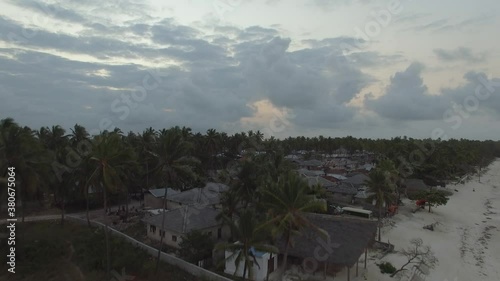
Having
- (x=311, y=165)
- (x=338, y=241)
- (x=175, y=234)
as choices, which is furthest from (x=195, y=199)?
(x=311, y=165)

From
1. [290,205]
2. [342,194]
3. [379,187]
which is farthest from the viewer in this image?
[342,194]

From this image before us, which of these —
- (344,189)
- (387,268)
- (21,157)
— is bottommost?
(387,268)

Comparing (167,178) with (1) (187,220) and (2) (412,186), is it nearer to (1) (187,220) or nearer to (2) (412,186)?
(1) (187,220)

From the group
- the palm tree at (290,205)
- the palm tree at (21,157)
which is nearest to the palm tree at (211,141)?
the palm tree at (21,157)

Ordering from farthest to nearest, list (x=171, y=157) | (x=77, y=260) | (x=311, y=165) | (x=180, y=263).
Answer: (x=311, y=165) < (x=77, y=260) < (x=180, y=263) < (x=171, y=157)

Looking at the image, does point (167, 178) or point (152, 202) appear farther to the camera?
point (152, 202)

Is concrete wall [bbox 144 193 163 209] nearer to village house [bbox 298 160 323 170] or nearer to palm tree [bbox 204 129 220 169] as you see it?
palm tree [bbox 204 129 220 169]
